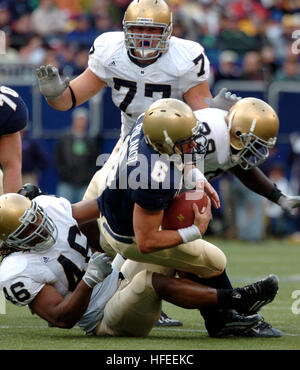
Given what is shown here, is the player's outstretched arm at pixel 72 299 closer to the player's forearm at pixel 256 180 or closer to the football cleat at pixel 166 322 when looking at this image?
the football cleat at pixel 166 322

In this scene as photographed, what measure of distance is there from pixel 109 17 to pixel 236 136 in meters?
8.11

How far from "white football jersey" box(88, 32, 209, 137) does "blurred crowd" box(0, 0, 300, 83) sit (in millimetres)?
5305

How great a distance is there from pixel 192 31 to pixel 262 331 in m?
8.44

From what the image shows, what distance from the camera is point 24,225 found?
13.9 ft

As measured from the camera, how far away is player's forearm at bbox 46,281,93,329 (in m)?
4.21

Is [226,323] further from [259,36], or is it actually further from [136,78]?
[259,36]

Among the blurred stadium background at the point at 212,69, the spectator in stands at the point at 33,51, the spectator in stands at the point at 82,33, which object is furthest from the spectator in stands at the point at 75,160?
the spectator in stands at the point at 82,33

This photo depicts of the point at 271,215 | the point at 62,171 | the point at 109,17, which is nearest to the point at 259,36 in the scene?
the point at 109,17

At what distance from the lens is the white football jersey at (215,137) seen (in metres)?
4.78

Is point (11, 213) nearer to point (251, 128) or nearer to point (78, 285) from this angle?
point (78, 285)

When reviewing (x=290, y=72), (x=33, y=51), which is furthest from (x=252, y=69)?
(x=33, y=51)

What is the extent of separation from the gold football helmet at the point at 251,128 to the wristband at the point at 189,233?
2.61 ft
